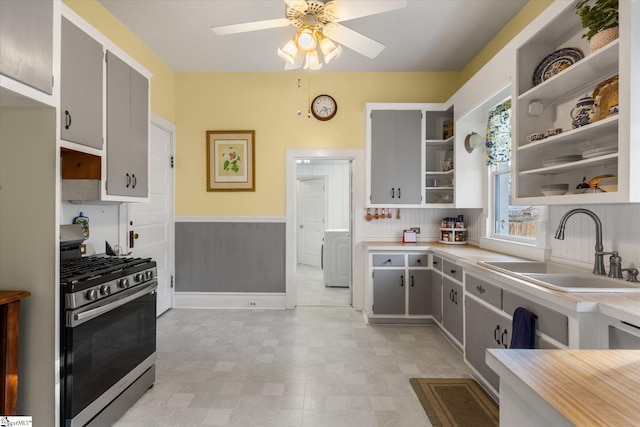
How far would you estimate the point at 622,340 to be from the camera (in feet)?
4.54

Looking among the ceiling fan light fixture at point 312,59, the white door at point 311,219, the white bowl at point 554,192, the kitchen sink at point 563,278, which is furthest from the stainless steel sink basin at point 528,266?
the white door at point 311,219

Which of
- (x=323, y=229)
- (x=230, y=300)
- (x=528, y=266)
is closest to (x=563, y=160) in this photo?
(x=528, y=266)

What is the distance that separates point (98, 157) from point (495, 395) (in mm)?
3053

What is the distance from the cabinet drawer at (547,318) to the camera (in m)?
1.61

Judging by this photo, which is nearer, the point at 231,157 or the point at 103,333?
the point at 103,333

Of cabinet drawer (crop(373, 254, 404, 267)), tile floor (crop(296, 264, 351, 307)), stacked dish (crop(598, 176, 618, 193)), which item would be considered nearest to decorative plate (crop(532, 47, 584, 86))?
stacked dish (crop(598, 176, 618, 193))

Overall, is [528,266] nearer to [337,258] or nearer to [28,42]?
[28,42]

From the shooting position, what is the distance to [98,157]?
2.25m

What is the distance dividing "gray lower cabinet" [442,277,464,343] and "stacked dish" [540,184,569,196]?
43.4 inches

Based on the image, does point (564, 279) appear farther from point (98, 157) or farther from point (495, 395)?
point (98, 157)

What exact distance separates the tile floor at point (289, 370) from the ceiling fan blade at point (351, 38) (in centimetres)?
239

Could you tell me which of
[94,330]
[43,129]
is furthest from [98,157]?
[94,330]

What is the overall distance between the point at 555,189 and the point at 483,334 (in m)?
1.09

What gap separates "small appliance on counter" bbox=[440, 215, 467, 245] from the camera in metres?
3.93
